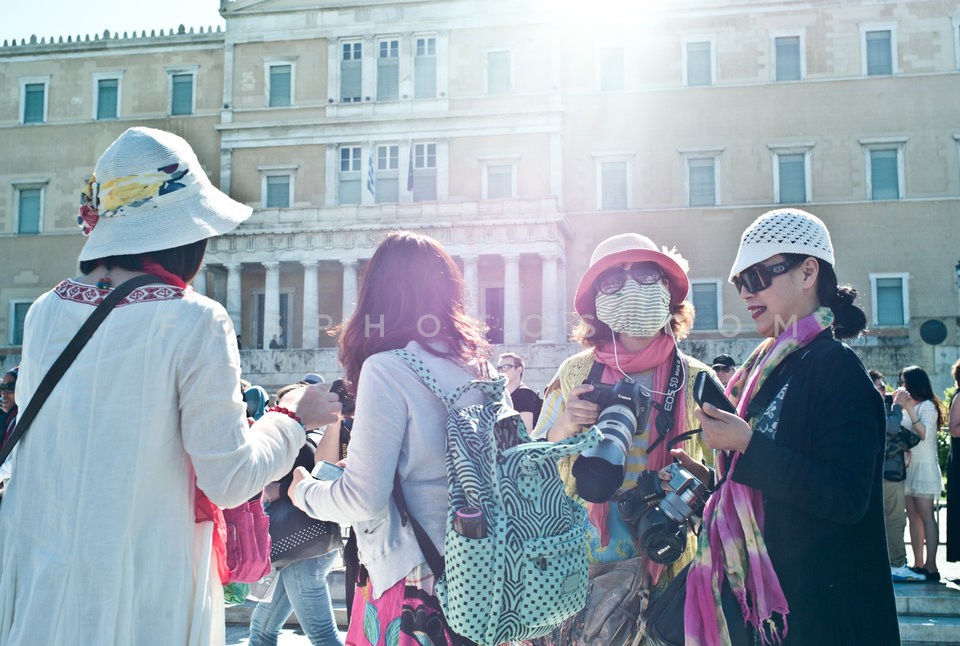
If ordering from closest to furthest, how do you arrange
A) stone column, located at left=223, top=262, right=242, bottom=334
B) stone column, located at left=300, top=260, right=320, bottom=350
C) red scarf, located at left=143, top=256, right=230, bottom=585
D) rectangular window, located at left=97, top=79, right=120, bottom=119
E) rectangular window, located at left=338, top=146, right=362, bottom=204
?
red scarf, located at left=143, top=256, right=230, bottom=585, stone column, located at left=300, top=260, right=320, bottom=350, stone column, located at left=223, top=262, right=242, bottom=334, rectangular window, located at left=338, top=146, right=362, bottom=204, rectangular window, located at left=97, top=79, right=120, bottom=119

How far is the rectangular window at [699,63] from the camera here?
29.5 m

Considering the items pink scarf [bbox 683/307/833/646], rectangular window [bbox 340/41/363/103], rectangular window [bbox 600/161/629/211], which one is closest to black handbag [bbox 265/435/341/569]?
pink scarf [bbox 683/307/833/646]

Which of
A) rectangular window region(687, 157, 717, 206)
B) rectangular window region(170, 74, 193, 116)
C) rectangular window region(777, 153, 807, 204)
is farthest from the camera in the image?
rectangular window region(170, 74, 193, 116)

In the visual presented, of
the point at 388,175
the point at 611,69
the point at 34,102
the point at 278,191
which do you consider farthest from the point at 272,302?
the point at 611,69

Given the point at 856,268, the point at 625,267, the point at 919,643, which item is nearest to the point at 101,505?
the point at 625,267

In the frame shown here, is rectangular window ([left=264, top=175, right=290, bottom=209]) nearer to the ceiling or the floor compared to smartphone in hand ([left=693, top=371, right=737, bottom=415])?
nearer to the ceiling

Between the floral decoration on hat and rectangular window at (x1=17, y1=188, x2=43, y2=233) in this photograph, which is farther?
rectangular window at (x1=17, y1=188, x2=43, y2=233)

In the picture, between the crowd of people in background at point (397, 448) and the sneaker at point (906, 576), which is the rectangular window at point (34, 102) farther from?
the crowd of people in background at point (397, 448)

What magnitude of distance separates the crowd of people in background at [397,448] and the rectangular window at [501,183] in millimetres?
27243

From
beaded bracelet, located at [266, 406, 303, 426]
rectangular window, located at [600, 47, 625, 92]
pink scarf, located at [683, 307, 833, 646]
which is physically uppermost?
rectangular window, located at [600, 47, 625, 92]

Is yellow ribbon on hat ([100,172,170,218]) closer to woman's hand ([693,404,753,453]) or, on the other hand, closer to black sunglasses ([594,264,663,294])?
woman's hand ([693,404,753,453])

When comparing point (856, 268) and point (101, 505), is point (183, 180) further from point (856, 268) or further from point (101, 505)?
point (856, 268)

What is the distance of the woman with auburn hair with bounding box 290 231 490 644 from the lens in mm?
2324

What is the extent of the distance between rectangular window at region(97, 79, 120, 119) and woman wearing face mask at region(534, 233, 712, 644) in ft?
112
